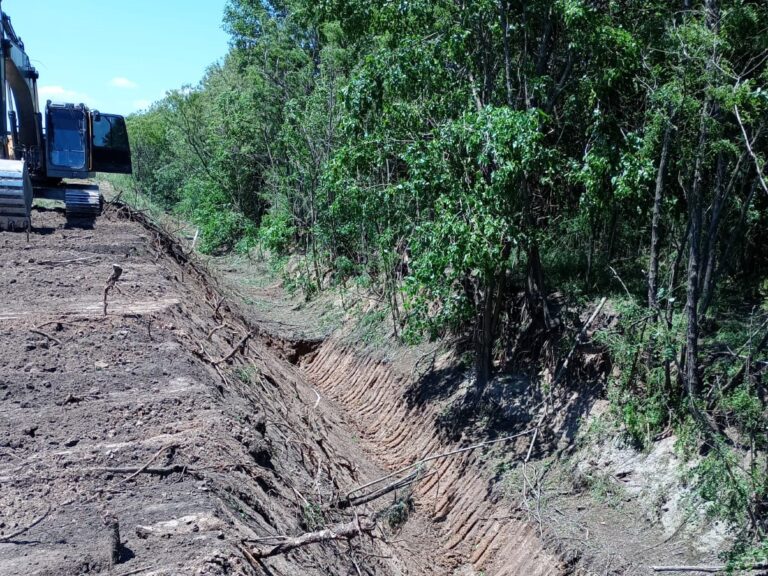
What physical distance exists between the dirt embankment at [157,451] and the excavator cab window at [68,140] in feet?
18.3

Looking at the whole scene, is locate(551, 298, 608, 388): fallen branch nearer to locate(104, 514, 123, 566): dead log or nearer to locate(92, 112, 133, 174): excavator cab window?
locate(104, 514, 123, 566): dead log

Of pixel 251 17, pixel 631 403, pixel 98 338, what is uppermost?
pixel 251 17

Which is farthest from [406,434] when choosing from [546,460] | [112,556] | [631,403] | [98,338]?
[112,556]

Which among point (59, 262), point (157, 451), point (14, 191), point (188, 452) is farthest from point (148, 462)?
point (14, 191)

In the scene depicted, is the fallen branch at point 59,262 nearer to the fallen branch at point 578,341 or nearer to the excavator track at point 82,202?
the excavator track at point 82,202

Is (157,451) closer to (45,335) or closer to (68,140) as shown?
(45,335)

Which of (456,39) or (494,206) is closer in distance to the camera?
(494,206)

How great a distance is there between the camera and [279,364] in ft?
50.4

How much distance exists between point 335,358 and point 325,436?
5.39 m

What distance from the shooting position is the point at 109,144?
19.4m

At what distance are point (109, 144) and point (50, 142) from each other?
1.40m

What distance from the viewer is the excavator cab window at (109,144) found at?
1938cm

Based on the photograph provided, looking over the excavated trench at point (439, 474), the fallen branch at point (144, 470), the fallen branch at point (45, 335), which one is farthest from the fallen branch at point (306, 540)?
the fallen branch at point (45, 335)

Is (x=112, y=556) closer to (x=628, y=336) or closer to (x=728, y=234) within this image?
(x=628, y=336)
